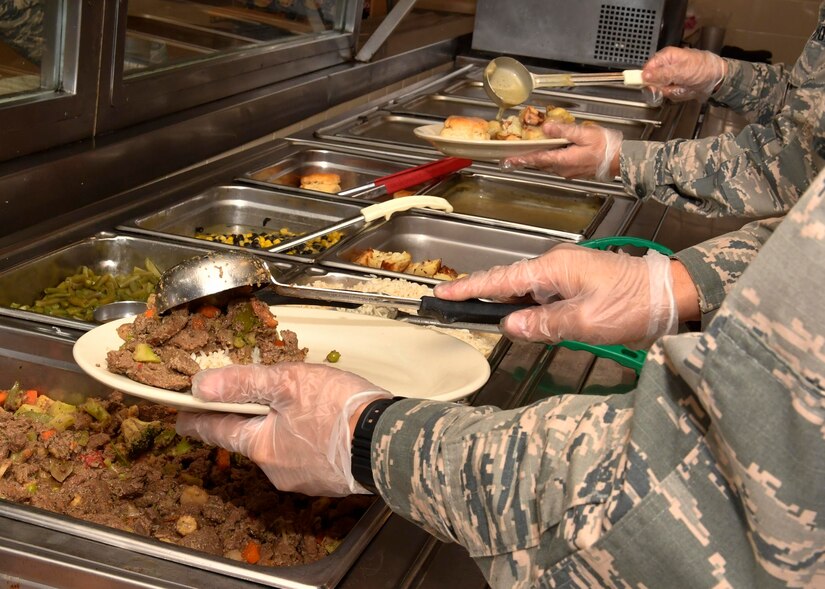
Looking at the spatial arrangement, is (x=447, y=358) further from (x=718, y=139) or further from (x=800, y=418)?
(x=718, y=139)

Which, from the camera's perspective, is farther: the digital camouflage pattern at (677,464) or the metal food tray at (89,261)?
the metal food tray at (89,261)

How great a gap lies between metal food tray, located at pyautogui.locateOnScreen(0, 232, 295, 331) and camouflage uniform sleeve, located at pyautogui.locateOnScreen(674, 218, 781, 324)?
90cm

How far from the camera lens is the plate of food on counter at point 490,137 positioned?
2586 millimetres

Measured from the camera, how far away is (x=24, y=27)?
6.61 ft

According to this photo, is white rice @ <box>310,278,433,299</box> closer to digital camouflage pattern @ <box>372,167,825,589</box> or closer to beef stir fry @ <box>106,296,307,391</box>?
beef stir fry @ <box>106,296,307,391</box>

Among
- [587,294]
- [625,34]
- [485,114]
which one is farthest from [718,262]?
[625,34]

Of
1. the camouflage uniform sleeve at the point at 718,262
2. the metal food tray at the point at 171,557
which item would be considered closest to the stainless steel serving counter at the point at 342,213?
the metal food tray at the point at 171,557

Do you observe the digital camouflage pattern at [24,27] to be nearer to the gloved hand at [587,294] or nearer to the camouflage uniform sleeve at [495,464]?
the gloved hand at [587,294]

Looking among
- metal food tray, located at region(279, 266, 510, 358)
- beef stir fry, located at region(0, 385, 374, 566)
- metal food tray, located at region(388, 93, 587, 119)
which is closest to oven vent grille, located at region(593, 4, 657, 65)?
metal food tray, located at region(388, 93, 587, 119)

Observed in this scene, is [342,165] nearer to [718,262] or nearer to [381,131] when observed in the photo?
[381,131]

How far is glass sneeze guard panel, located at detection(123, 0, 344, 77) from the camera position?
2.38 metres

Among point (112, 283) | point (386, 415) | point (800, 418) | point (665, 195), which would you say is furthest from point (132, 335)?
point (665, 195)

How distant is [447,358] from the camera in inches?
60.0

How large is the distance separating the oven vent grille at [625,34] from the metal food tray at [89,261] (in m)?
2.90
